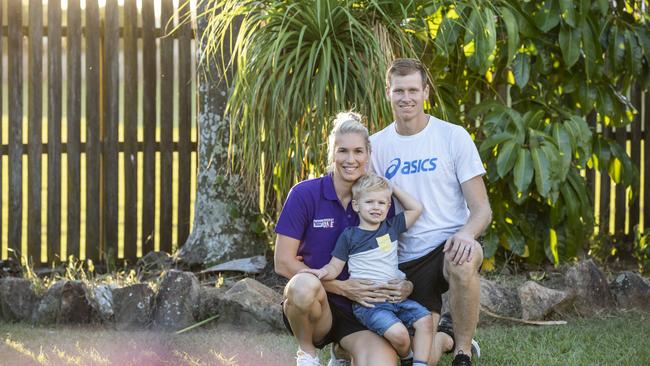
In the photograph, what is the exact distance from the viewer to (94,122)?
269 inches

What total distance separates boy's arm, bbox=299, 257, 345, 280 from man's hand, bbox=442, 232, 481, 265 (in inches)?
18.5

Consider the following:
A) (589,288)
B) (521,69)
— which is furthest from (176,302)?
(521,69)

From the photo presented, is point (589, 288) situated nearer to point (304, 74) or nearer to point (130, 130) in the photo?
point (304, 74)

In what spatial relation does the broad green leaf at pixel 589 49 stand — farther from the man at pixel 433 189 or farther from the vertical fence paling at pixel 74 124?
the vertical fence paling at pixel 74 124

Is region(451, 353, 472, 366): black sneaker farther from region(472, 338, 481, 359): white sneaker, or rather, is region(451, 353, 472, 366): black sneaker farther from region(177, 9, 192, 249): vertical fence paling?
region(177, 9, 192, 249): vertical fence paling

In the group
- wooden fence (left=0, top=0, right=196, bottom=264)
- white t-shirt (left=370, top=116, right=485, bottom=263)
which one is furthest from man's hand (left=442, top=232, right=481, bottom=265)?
wooden fence (left=0, top=0, right=196, bottom=264)

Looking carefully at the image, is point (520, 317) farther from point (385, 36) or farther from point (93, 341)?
point (93, 341)

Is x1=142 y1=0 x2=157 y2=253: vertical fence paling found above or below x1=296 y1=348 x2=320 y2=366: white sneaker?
above

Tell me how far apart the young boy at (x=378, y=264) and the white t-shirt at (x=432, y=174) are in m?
0.20

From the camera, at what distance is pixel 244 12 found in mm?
5828

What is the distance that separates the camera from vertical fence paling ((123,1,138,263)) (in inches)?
266

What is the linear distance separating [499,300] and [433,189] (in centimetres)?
128

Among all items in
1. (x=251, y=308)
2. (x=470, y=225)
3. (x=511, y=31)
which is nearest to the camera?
(x=470, y=225)

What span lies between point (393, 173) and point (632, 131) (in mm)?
3376
